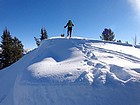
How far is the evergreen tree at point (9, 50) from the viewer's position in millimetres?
31359

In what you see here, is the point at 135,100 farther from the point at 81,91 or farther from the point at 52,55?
the point at 52,55

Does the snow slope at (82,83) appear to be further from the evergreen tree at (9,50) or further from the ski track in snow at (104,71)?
the evergreen tree at (9,50)

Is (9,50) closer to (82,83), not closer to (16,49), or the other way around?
(16,49)

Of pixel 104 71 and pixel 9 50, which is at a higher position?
pixel 104 71

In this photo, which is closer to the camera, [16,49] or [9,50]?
[9,50]

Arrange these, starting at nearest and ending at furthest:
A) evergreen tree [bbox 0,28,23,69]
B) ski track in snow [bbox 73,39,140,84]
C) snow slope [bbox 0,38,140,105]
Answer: snow slope [bbox 0,38,140,105]
ski track in snow [bbox 73,39,140,84]
evergreen tree [bbox 0,28,23,69]

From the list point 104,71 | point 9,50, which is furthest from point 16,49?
point 104,71

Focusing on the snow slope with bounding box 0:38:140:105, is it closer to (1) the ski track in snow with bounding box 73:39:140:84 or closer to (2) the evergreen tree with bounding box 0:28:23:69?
(1) the ski track in snow with bounding box 73:39:140:84

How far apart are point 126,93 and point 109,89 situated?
1.96 ft

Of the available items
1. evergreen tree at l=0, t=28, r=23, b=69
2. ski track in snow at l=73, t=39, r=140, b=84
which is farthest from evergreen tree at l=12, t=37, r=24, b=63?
ski track in snow at l=73, t=39, r=140, b=84

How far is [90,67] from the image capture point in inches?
293

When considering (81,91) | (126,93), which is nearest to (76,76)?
(81,91)

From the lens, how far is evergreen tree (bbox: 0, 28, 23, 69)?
103 ft

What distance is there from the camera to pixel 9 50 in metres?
31.4
